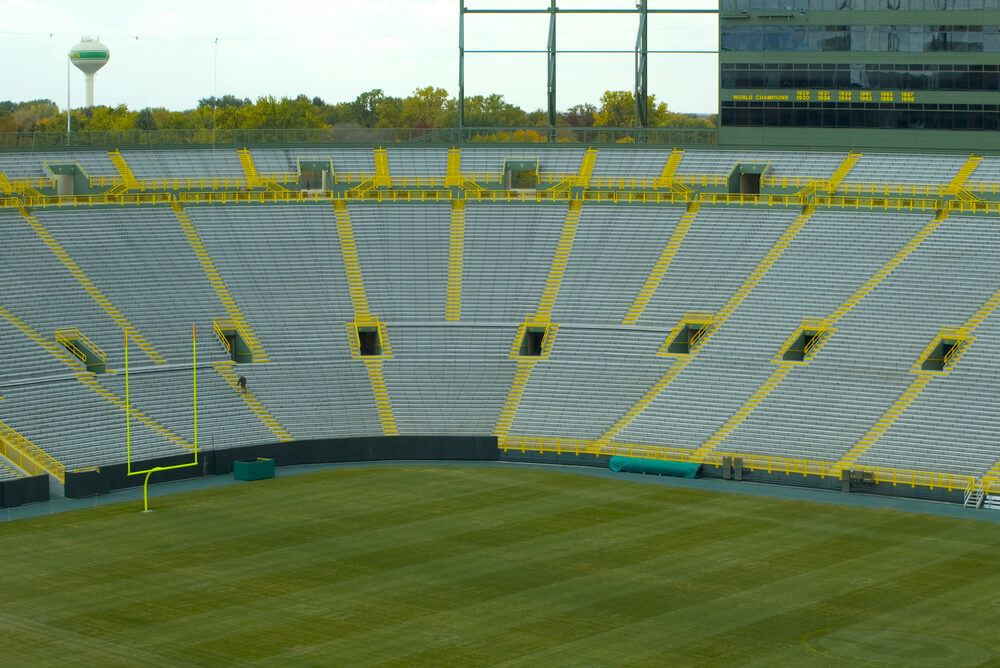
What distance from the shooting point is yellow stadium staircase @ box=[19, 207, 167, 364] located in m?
54.5

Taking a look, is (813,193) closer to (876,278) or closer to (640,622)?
(876,278)

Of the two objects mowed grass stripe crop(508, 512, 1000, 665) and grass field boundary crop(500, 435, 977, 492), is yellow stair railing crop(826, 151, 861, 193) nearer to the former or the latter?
grass field boundary crop(500, 435, 977, 492)

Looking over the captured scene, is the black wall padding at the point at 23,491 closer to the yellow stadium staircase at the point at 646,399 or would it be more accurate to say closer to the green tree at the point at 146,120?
the yellow stadium staircase at the point at 646,399

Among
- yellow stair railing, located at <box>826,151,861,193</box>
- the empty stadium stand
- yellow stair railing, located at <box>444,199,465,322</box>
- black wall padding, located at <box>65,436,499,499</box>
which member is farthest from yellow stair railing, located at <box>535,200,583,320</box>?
yellow stair railing, located at <box>826,151,861,193</box>

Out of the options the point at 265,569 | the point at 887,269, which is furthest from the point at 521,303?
the point at 265,569

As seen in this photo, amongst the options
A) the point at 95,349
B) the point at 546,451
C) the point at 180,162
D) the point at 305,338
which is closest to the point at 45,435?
the point at 95,349

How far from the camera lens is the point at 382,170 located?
68.8m

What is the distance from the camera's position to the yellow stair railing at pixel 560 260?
196 ft

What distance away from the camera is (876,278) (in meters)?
56.2

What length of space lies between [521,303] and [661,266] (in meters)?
6.35

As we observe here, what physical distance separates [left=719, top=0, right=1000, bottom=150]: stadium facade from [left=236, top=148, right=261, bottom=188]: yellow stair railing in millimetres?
22913

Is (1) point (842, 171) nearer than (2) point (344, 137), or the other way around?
(1) point (842, 171)

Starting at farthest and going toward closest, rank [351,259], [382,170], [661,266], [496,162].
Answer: [496,162]
[382,170]
[351,259]
[661,266]

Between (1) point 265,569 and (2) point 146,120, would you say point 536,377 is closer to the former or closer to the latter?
(1) point 265,569
